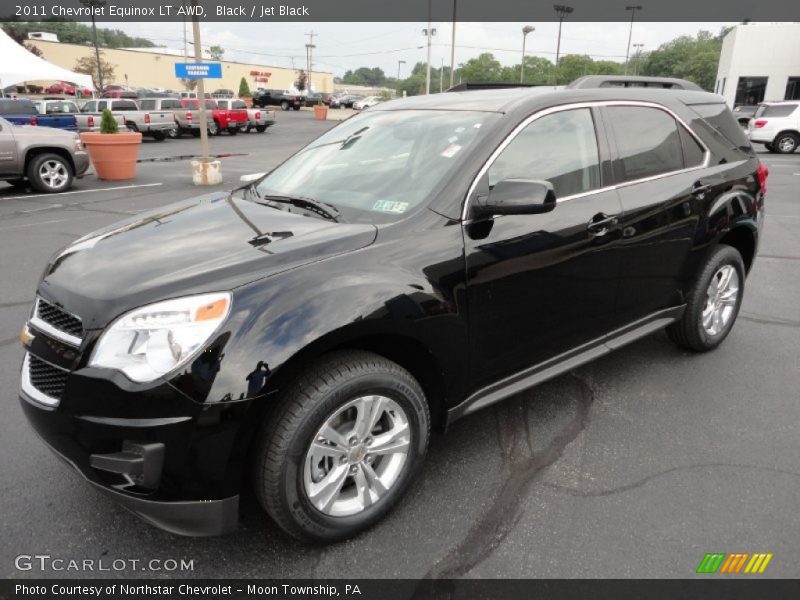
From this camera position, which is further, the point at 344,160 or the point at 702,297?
the point at 702,297

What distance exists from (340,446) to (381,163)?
151 centimetres

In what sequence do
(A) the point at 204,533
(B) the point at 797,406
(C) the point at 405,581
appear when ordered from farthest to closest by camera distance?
(B) the point at 797,406, (C) the point at 405,581, (A) the point at 204,533

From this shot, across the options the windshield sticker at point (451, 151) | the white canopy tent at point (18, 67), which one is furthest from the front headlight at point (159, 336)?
the white canopy tent at point (18, 67)

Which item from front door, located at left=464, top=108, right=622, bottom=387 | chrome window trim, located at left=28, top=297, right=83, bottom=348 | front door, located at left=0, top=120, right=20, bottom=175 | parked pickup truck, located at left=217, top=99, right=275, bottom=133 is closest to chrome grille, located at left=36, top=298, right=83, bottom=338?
chrome window trim, located at left=28, top=297, right=83, bottom=348

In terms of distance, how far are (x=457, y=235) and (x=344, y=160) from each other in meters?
1.01

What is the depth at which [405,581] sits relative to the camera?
2268 millimetres

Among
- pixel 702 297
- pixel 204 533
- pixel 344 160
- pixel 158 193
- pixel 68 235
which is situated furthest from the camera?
pixel 158 193

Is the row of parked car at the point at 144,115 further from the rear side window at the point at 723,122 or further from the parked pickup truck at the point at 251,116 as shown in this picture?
the rear side window at the point at 723,122

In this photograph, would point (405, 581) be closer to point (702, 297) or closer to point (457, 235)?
point (457, 235)

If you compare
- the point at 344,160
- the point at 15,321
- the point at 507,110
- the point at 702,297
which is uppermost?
the point at 507,110

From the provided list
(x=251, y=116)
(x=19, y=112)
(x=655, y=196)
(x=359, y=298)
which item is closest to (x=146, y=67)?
(x=251, y=116)

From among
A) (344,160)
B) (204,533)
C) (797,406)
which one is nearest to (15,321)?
(344,160)

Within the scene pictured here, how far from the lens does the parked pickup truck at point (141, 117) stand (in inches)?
960

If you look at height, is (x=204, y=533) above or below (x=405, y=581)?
above
